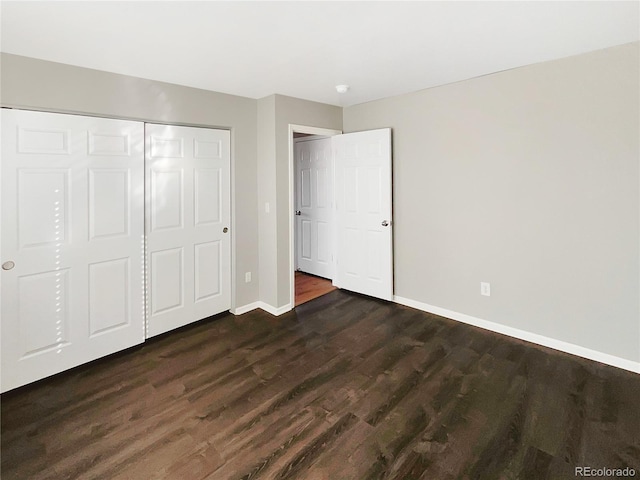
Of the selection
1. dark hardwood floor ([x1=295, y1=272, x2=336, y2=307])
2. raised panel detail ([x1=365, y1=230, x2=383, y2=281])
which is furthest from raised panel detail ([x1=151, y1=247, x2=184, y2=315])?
raised panel detail ([x1=365, y1=230, x2=383, y2=281])

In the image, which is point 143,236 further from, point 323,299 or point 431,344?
point 431,344

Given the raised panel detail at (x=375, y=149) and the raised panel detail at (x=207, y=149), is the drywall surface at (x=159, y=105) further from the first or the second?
the raised panel detail at (x=375, y=149)

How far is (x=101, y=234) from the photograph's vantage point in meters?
2.81

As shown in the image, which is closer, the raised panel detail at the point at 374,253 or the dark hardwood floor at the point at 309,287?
the raised panel detail at the point at 374,253

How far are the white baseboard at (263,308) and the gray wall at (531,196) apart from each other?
1390 millimetres

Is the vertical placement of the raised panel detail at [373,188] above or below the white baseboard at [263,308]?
above

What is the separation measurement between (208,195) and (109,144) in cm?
96

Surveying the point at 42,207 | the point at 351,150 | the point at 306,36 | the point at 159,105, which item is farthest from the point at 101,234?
the point at 351,150

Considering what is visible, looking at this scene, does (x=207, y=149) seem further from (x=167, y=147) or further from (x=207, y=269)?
(x=207, y=269)

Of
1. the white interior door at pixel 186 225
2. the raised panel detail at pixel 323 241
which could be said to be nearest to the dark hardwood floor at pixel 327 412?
the white interior door at pixel 186 225

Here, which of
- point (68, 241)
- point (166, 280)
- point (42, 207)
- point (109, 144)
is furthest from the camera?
point (166, 280)

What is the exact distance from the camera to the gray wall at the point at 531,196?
2562 millimetres

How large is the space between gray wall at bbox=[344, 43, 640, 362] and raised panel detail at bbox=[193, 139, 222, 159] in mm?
1828

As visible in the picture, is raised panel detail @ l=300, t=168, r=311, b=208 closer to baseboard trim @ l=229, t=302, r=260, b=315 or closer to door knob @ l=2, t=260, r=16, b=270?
baseboard trim @ l=229, t=302, r=260, b=315
